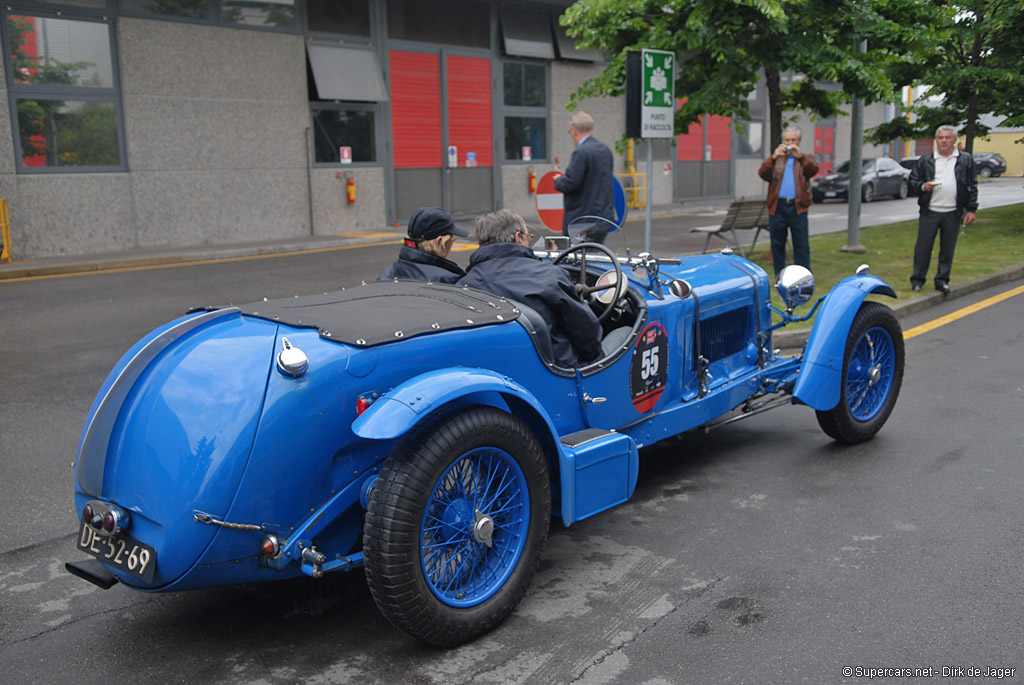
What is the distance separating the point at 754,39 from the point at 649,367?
7878mm

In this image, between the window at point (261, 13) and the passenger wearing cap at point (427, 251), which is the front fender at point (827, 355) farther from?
the window at point (261, 13)

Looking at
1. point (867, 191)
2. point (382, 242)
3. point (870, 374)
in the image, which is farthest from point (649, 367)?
point (867, 191)

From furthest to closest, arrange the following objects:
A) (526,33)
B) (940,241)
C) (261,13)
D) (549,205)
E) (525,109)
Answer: (525,109), (526,33), (261,13), (940,241), (549,205)

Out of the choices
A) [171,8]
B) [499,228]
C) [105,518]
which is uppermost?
[171,8]

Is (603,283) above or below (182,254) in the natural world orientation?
above

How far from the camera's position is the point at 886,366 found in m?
5.40

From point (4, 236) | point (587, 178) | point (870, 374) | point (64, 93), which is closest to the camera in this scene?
point (870, 374)

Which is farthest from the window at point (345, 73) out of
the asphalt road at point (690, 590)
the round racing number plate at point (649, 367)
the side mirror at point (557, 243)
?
the round racing number plate at point (649, 367)

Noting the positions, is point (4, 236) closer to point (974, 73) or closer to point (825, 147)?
point (974, 73)

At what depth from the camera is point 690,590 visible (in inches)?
138

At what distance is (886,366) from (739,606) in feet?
8.59

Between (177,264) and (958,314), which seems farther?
(177,264)

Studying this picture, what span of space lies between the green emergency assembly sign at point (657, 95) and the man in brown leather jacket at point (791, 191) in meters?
2.14

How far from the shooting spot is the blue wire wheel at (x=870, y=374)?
17.1 feet
